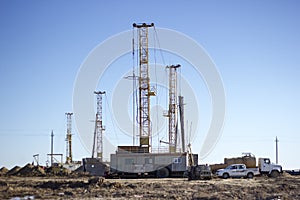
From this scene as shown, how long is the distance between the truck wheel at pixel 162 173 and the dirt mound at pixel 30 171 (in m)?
27.2

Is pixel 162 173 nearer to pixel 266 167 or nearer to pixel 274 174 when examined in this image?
pixel 266 167

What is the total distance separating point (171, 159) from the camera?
188 ft

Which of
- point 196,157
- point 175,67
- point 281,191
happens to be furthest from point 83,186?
point 175,67

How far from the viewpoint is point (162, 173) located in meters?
57.1

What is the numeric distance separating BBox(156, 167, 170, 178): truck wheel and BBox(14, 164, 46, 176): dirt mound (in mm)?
27240

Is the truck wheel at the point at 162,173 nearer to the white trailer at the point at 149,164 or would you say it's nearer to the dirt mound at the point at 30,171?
the white trailer at the point at 149,164

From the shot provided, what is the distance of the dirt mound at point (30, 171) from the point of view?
77750 millimetres

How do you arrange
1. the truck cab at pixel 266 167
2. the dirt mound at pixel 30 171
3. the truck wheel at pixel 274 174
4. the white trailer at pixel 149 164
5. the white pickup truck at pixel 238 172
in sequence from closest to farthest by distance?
the white pickup truck at pixel 238 172 → the truck wheel at pixel 274 174 → the white trailer at pixel 149 164 → the truck cab at pixel 266 167 → the dirt mound at pixel 30 171

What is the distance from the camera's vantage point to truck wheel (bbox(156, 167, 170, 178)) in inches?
2240

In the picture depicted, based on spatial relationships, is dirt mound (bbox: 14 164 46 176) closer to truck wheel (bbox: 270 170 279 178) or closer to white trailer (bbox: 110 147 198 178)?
white trailer (bbox: 110 147 198 178)

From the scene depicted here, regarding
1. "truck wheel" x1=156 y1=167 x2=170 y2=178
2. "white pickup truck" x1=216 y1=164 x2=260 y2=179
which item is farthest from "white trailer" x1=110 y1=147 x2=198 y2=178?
"white pickup truck" x1=216 y1=164 x2=260 y2=179

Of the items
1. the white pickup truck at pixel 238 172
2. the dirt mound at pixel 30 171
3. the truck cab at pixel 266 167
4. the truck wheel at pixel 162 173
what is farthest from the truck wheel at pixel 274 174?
the dirt mound at pixel 30 171

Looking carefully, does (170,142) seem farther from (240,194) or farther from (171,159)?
(240,194)

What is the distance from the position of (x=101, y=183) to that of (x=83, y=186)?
4.80ft
